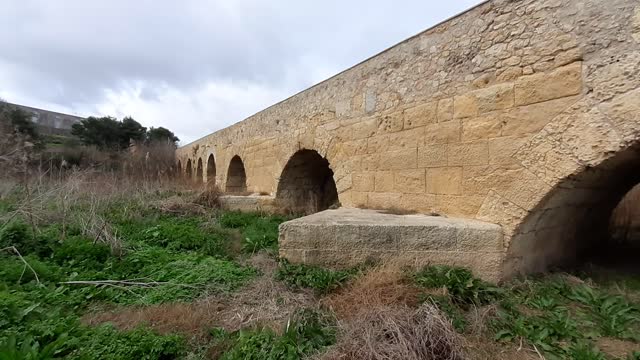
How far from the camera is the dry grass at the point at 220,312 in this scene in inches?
104

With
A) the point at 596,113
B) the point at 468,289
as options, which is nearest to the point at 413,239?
the point at 468,289

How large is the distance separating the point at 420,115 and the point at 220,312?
9.95 ft

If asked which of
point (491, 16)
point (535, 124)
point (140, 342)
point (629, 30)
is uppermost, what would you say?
point (491, 16)

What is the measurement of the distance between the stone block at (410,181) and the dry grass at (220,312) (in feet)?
6.13

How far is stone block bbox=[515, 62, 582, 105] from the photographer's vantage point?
9.34 ft

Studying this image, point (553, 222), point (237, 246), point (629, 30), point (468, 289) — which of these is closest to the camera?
point (629, 30)

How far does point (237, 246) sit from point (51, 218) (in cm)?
280

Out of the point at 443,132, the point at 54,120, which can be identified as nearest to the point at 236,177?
the point at 443,132

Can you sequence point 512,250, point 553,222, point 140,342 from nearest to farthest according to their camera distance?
point 140,342 → point 512,250 → point 553,222

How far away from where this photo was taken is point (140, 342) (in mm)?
2326

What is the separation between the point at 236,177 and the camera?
483 inches

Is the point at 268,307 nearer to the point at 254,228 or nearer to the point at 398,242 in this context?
the point at 398,242

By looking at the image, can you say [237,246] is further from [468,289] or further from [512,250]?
[512,250]

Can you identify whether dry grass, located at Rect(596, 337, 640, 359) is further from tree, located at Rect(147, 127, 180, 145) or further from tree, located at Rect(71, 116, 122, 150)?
tree, located at Rect(147, 127, 180, 145)
